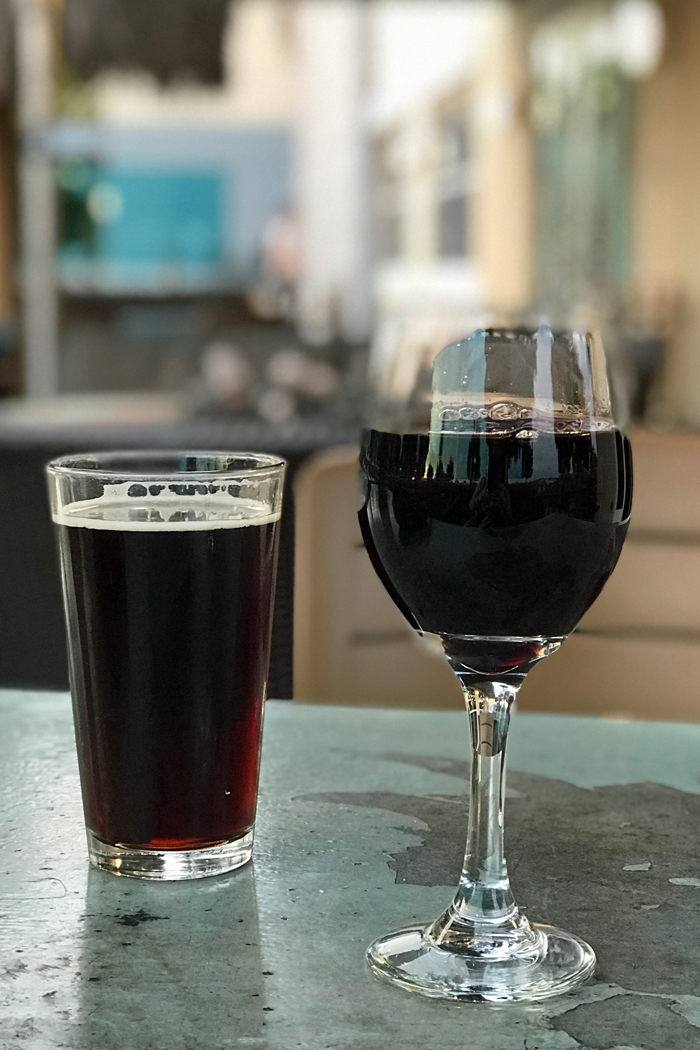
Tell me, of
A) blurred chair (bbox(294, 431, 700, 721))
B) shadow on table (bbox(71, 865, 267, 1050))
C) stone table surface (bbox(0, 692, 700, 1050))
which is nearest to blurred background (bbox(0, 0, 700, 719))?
blurred chair (bbox(294, 431, 700, 721))

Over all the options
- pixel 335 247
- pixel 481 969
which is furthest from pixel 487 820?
pixel 335 247

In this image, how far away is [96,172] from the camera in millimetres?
8555

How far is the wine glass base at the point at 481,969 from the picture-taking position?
15.2 inches

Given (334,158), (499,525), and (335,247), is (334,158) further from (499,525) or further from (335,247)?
(499,525)

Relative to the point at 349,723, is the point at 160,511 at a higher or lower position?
higher

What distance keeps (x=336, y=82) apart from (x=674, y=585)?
27.4 ft

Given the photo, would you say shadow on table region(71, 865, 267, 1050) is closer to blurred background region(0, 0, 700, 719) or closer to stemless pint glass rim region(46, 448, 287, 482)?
stemless pint glass rim region(46, 448, 287, 482)

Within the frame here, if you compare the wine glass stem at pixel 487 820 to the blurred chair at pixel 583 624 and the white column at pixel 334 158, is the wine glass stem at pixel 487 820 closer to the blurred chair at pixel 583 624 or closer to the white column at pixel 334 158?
the blurred chair at pixel 583 624

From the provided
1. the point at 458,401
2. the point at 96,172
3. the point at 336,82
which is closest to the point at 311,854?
the point at 458,401

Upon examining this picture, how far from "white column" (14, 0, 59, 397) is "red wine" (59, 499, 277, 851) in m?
7.78

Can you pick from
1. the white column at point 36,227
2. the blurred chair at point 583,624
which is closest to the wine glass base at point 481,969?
the blurred chair at point 583,624

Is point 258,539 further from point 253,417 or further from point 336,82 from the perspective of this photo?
point 336,82

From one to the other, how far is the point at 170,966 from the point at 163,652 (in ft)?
0.39

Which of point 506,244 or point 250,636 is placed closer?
point 250,636
